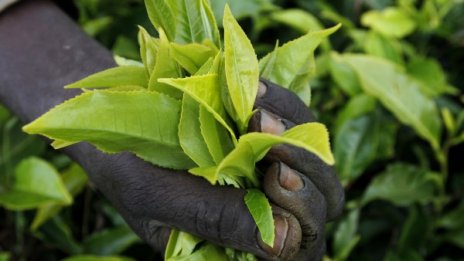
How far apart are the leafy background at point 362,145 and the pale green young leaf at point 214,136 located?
428 millimetres

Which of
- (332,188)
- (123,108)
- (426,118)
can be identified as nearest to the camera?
(123,108)

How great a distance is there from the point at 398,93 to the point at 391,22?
17cm

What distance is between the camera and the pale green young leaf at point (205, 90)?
593 mm

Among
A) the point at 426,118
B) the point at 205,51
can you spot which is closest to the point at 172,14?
the point at 205,51

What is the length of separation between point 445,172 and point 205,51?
66 cm

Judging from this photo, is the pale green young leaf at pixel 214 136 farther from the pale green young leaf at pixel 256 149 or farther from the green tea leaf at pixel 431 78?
the green tea leaf at pixel 431 78

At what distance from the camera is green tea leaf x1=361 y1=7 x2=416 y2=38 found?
1.22 metres

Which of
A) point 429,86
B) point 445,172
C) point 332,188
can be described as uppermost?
point 332,188

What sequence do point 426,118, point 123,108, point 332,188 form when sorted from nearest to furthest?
point 123,108 < point 332,188 < point 426,118

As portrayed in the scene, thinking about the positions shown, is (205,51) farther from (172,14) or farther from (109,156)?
(109,156)

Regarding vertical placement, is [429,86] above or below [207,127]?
below

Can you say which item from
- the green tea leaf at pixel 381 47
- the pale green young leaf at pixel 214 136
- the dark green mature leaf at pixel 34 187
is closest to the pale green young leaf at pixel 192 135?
the pale green young leaf at pixel 214 136

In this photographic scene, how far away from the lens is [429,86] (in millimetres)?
1216

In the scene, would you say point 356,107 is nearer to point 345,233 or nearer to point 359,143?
point 359,143
